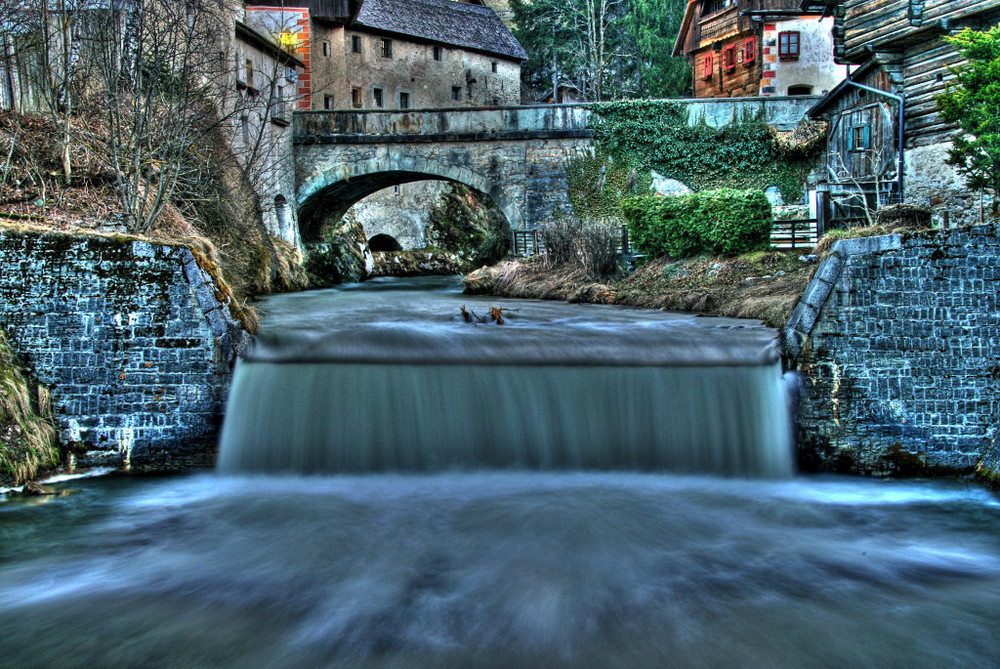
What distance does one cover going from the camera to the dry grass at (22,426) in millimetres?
7355

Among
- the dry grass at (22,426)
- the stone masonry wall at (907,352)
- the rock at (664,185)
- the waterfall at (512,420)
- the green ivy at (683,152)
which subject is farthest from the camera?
the rock at (664,185)

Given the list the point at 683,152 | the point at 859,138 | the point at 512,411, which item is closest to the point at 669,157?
the point at 683,152

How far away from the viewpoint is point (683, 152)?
989 inches

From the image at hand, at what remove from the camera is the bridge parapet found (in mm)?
25188

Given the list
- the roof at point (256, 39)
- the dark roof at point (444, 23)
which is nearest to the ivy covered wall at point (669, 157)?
the roof at point (256, 39)

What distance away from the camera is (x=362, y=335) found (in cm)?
927

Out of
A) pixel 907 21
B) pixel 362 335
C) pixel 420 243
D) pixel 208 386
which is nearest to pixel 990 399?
pixel 362 335

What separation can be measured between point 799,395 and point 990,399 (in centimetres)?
170

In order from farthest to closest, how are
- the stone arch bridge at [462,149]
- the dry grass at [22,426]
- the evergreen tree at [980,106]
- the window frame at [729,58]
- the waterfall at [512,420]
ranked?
the window frame at [729,58]
the stone arch bridge at [462,149]
the evergreen tree at [980,106]
the waterfall at [512,420]
the dry grass at [22,426]

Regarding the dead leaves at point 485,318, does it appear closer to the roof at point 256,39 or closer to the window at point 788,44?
the roof at point 256,39

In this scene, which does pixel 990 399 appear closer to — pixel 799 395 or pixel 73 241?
pixel 799 395

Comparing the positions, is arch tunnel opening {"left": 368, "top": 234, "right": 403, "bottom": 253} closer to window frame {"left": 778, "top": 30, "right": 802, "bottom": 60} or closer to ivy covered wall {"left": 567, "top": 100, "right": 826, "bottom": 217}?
ivy covered wall {"left": 567, "top": 100, "right": 826, "bottom": 217}

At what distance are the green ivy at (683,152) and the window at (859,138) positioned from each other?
308 cm

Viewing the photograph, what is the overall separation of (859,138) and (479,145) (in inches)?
413
